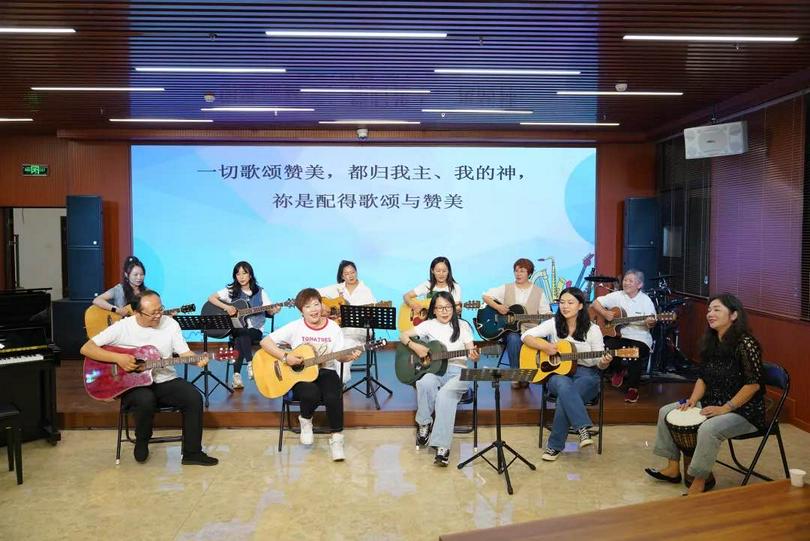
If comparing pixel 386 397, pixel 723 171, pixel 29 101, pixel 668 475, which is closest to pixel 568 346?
pixel 668 475

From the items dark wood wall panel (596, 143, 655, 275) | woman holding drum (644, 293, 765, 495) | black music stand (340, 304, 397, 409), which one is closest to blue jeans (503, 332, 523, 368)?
black music stand (340, 304, 397, 409)

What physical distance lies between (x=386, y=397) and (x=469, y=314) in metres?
3.07

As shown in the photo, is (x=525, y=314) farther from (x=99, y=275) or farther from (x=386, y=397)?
(x=99, y=275)

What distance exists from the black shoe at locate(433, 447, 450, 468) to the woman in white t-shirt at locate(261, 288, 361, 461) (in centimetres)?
75

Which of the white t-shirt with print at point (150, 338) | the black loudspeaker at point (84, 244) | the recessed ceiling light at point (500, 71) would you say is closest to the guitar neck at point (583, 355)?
the recessed ceiling light at point (500, 71)

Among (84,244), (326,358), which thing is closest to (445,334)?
(326,358)

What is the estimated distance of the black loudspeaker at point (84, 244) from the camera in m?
8.42

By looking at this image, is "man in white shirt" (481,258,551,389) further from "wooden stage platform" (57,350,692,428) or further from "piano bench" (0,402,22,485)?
"piano bench" (0,402,22,485)

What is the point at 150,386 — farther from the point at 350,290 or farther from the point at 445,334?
the point at 350,290

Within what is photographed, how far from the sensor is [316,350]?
524cm

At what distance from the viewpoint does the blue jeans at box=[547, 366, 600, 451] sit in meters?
4.89

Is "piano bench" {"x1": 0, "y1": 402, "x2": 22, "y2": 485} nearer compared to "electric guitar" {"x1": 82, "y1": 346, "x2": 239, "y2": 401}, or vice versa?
"piano bench" {"x1": 0, "y1": 402, "x2": 22, "y2": 485}

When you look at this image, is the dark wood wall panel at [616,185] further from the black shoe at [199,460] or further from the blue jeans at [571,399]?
the black shoe at [199,460]

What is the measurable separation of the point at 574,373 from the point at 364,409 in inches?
71.8
